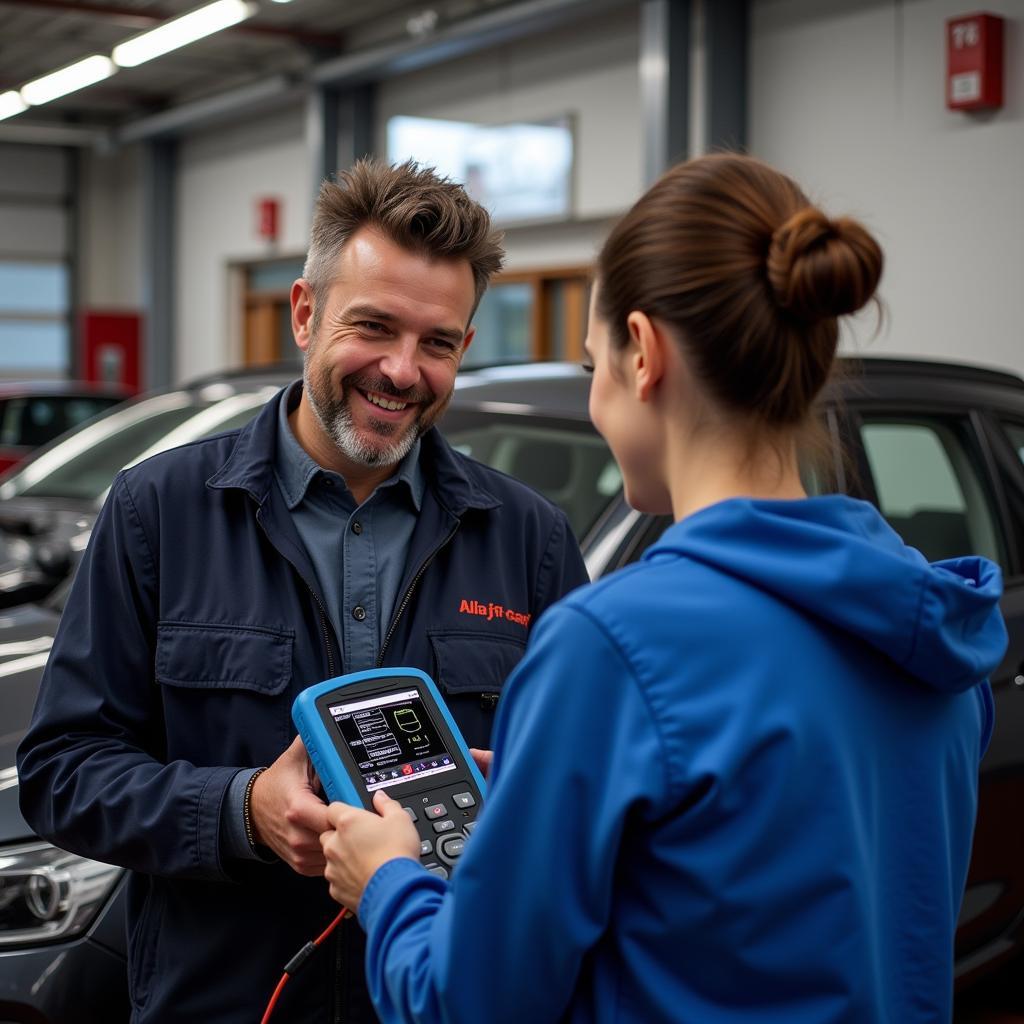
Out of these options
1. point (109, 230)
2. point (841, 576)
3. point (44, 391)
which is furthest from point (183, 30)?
point (841, 576)

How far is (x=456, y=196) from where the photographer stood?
5.55 feet

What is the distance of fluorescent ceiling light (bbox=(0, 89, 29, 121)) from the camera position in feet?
41.6

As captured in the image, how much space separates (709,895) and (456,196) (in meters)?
1.01

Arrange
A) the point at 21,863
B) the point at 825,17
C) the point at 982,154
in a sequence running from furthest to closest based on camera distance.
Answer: the point at 825,17 < the point at 982,154 < the point at 21,863

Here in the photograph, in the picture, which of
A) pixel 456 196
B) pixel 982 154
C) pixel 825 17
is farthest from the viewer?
pixel 825 17

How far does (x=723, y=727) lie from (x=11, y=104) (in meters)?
13.8

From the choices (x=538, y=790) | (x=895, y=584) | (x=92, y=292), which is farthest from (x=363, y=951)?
(x=92, y=292)

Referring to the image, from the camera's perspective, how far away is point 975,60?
677 centimetres

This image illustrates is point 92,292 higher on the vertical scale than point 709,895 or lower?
higher

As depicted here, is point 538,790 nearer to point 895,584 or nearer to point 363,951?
point 895,584

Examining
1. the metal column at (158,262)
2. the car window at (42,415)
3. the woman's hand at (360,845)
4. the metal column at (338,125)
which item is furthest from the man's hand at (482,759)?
the metal column at (158,262)

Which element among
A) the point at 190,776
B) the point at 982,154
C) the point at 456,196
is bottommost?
the point at 190,776

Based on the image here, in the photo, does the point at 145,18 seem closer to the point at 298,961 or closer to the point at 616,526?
the point at 616,526

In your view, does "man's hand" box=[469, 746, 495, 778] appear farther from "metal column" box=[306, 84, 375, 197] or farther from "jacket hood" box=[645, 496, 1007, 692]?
"metal column" box=[306, 84, 375, 197]
